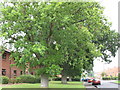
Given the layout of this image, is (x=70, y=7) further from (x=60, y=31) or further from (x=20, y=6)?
(x=20, y=6)

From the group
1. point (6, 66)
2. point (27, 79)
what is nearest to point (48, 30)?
point (6, 66)

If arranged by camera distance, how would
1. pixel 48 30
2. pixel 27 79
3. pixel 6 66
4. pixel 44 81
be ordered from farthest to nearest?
pixel 27 79 < pixel 6 66 < pixel 44 81 < pixel 48 30

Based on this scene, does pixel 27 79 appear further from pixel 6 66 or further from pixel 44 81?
pixel 44 81

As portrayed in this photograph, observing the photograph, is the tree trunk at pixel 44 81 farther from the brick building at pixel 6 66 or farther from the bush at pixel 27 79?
the bush at pixel 27 79

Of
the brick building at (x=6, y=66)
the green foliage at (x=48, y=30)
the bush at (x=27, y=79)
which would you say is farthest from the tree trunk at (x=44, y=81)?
the bush at (x=27, y=79)

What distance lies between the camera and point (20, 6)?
15336 millimetres

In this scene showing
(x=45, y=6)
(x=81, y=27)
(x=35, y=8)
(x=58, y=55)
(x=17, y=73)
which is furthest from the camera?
(x=17, y=73)

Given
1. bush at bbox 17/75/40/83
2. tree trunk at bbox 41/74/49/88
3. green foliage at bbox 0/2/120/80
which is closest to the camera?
green foliage at bbox 0/2/120/80

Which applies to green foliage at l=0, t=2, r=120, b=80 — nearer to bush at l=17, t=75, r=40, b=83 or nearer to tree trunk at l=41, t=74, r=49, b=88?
tree trunk at l=41, t=74, r=49, b=88

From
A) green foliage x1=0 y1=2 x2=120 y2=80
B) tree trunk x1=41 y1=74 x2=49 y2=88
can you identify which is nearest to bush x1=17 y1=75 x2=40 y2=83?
tree trunk x1=41 y1=74 x2=49 y2=88

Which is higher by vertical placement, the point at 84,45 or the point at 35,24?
the point at 35,24

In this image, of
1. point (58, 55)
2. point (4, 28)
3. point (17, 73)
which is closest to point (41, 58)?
point (58, 55)

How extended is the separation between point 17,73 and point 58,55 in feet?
75.9

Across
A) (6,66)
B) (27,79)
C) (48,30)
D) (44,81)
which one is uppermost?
(48,30)
